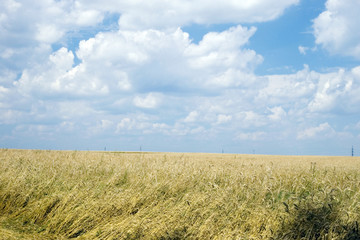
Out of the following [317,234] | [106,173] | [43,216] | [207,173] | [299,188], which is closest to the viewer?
[317,234]

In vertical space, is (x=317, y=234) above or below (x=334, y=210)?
below

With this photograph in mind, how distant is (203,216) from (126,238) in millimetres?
1891

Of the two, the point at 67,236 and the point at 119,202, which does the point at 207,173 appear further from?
the point at 67,236

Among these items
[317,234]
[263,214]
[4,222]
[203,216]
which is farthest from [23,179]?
[317,234]

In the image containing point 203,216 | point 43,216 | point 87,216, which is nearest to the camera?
point 203,216

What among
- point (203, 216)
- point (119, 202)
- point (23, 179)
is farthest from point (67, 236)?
point (23, 179)

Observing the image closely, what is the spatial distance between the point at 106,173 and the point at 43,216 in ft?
14.2

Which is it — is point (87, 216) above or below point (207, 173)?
below

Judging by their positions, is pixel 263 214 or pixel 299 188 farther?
pixel 299 188

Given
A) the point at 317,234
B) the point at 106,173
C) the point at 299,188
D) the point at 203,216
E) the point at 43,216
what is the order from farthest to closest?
the point at 106,173 → the point at 299,188 → the point at 43,216 → the point at 203,216 → the point at 317,234

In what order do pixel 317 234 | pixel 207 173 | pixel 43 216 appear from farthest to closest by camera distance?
pixel 207 173
pixel 43 216
pixel 317 234

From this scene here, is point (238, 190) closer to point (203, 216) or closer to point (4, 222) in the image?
point (203, 216)

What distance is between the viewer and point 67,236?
7.37 meters

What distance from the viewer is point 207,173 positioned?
11.6 meters
